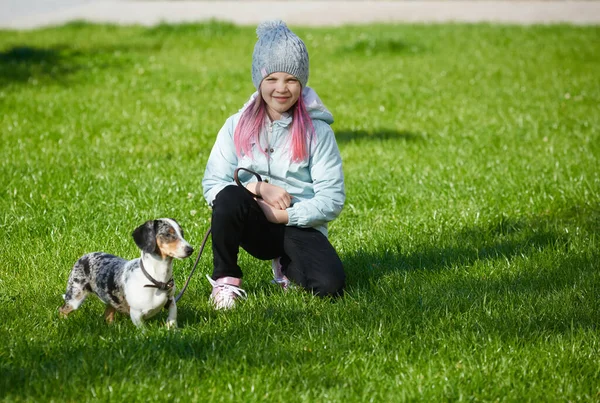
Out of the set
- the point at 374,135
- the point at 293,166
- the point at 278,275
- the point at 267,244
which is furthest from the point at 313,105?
the point at 374,135

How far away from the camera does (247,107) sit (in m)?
4.83

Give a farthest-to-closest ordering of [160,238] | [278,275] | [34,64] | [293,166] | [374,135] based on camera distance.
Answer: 1. [34,64]
2. [374,135]
3. [278,275]
4. [293,166]
5. [160,238]

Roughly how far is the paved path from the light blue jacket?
1476 centimetres

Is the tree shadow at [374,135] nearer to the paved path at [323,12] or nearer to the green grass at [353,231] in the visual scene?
the green grass at [353,231]

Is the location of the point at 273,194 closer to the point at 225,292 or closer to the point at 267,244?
the point at 267,244

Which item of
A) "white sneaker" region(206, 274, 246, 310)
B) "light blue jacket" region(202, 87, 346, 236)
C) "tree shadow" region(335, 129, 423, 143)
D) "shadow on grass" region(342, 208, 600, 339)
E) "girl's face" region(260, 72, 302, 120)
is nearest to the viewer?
"shadow on grass" region(342, 208, 600, 339)

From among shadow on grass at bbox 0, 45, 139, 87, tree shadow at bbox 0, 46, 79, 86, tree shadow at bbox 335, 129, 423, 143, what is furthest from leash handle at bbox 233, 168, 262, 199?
tree shadow at bbox 0, 46, 79, 86

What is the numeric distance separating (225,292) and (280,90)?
47.2 inches

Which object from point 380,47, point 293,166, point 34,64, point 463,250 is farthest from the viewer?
point 380,47

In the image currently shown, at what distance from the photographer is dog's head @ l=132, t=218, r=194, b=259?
12.2ft

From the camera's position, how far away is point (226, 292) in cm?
455

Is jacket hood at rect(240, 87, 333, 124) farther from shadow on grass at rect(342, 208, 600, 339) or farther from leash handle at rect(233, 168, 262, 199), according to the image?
shadow on grass at rect(342, 208, 600, 339)

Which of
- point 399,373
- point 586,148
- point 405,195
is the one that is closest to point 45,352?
point 399,373

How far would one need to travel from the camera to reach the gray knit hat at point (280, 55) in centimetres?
452
